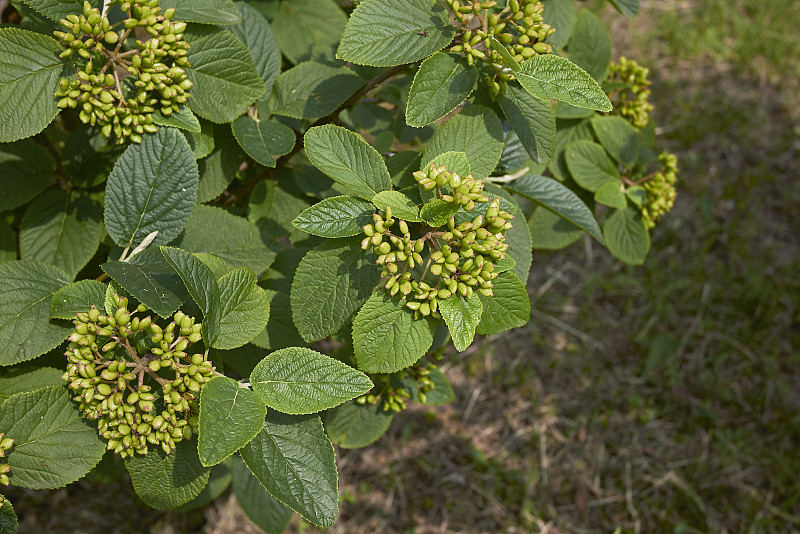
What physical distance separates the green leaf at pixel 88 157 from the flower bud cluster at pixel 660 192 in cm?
209

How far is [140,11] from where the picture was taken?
168cm

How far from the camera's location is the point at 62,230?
2111mm

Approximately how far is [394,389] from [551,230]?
3.19 ft

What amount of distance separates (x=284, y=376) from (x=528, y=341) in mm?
3514

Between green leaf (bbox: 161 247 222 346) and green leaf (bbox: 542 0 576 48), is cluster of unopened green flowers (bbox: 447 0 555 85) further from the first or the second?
green leaf (bbox: 161 247 222 346)

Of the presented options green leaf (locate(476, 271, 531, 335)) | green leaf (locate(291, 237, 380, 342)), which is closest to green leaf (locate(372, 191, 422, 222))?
green leaf (locate(291, 237, 380, 342))

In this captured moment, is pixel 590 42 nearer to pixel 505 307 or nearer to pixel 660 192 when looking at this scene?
pixel 660 192

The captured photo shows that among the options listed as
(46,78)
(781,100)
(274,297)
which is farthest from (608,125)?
(781,100)

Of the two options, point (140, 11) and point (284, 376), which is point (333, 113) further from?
point (284, 376)

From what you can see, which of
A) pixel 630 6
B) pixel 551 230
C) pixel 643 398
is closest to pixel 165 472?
pixel 551 230

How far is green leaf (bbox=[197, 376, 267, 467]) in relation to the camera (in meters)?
1.41

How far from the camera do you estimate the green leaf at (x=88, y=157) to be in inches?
83.5

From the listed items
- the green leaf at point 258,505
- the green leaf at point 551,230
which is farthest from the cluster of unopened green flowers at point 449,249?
the green leaf at point 258,505

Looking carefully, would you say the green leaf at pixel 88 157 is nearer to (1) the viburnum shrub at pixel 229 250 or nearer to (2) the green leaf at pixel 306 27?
(1) the viburnum shrub at pixel 229 250
